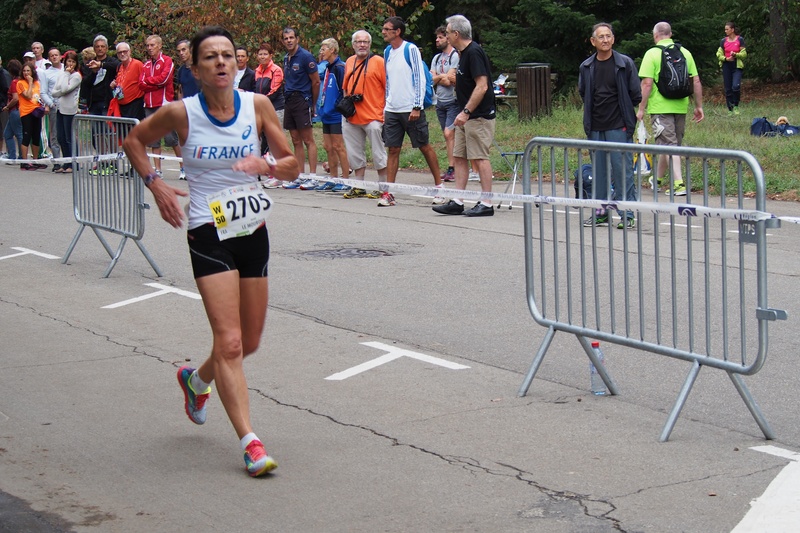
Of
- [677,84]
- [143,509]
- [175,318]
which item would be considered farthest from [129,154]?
[677,84]

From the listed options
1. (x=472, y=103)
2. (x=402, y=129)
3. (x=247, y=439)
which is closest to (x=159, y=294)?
(x=247, y=439)

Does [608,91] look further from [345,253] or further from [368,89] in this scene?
[368,89]

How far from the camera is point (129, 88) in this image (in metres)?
18.8

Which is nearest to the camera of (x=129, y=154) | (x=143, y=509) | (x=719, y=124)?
(x=143, y=509)

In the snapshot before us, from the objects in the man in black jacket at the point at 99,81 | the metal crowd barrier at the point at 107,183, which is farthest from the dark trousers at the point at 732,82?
the metal crowd barrier at the point at 107,183

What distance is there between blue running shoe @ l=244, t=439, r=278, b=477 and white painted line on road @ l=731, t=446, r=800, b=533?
2.00m

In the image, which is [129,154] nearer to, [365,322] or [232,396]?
[232,396]

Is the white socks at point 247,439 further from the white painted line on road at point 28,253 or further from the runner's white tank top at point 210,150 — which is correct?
the white painted line on road at point 28,253

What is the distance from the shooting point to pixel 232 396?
17.7 ft

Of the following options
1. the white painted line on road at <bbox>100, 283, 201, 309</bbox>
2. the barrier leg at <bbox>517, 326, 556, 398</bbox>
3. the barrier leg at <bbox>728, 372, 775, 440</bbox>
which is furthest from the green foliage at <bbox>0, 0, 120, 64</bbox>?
the barrier leg at <bbox>728, 372, 775, 440</bbox>

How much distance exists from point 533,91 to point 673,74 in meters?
A: 8.97

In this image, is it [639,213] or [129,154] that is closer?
[129,154]

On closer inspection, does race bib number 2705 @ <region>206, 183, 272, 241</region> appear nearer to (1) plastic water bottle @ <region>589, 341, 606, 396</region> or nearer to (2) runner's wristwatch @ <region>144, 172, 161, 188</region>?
(2) runner's wristwatch @ <region>144, 172, 161, 188</region>

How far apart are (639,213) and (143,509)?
9.60ft
